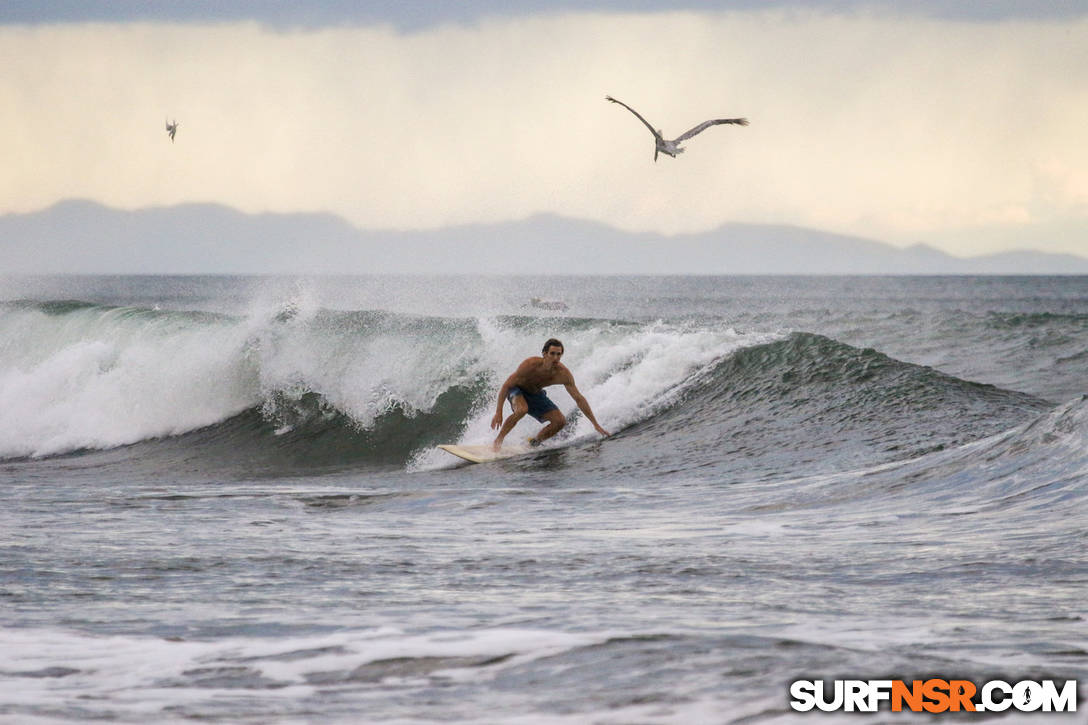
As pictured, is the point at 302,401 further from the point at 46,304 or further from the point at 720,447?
the point at 46,304

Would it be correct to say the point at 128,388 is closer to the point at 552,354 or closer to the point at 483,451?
the point at 483,451

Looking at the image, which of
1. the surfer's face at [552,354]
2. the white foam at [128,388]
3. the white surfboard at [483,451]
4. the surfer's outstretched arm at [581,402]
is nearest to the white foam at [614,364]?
the white surfboard at [483,451]

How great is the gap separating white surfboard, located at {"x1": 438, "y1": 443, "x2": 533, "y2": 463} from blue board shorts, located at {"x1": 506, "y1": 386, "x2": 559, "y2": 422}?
1.43 feet

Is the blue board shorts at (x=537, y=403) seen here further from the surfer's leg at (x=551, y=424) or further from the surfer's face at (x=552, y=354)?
the surfer's face at (x=552, y=354)

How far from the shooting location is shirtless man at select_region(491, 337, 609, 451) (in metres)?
13.7

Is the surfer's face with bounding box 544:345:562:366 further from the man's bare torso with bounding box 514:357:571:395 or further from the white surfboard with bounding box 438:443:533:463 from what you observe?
the white surfboard with bounding box 438:443:533:463

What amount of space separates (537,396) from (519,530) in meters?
5.90

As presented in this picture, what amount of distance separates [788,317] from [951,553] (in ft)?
119

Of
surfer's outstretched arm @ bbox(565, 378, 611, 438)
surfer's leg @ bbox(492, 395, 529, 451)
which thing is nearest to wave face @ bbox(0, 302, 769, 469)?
surfer's outstretched arm @ bbox(565, 378, 611, 438)

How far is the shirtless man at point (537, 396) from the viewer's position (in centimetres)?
1372

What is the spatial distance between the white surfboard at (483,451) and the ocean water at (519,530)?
9.1 inches

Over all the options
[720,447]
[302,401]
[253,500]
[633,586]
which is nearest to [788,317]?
[302,401]

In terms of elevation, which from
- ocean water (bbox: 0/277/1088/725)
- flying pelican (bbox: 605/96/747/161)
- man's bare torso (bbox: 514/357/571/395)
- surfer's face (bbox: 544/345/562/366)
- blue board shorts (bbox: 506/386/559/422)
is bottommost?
ocean water (bbox: 0/277/1088/725)

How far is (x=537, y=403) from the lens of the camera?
14.0m
